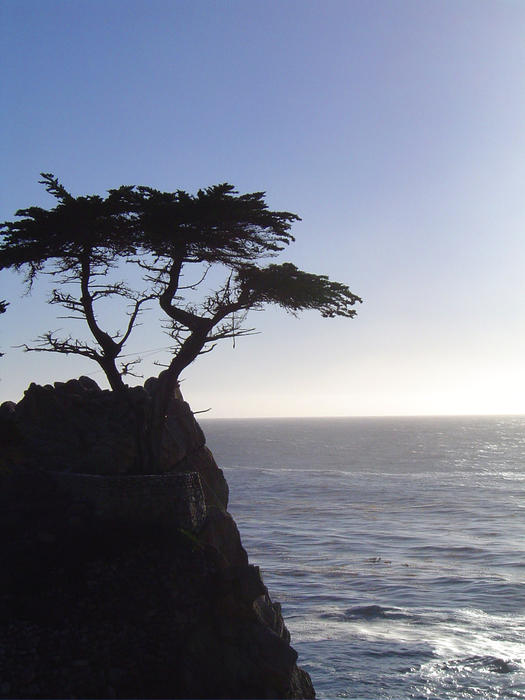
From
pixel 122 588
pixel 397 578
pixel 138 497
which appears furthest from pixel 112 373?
pixel 397 578

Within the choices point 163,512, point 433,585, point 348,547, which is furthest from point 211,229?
point 348,547

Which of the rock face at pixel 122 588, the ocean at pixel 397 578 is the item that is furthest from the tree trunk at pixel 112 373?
the ocean at pixel 397 578

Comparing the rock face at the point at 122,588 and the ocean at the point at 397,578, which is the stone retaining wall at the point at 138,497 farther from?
the ocean at the point at 397,578

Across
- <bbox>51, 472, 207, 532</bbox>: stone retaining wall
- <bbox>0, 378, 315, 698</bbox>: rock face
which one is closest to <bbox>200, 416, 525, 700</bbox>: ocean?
<bbox>0, 378, 315, 698</bbox>: rock face

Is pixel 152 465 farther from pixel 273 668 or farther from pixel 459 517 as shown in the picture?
pixel 459 517

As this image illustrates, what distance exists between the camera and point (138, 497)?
15.8 metres

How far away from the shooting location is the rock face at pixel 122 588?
13.3 metres

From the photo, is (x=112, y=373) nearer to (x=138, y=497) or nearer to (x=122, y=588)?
(x=138, y=497)

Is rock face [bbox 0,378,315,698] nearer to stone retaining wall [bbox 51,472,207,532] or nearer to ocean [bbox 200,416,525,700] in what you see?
stone retaining wall [bbox 51,472,207,532]

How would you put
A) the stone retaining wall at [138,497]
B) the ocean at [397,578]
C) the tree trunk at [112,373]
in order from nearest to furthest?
the stone retaining wall at [138,497], the tree trunk at [112,373], the ocean at [397,578]

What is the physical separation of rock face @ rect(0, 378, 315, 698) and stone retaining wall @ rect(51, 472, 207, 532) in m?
0.02

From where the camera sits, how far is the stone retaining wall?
15.8 m

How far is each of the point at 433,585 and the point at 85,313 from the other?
68.7 feet

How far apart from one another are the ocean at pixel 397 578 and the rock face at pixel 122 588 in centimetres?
595
